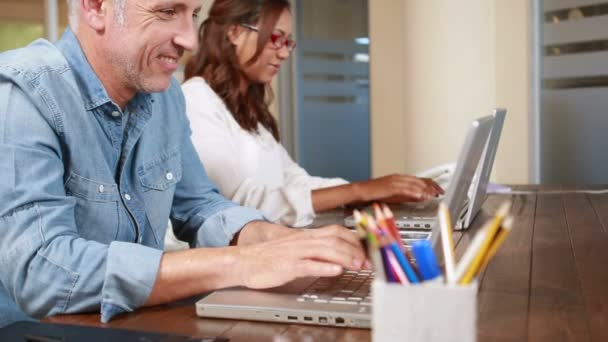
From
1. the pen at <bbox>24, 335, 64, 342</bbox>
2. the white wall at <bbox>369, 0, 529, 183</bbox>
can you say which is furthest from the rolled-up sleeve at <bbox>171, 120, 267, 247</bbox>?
the white wall at <bbox>369, 0, 529, 183</bbox>

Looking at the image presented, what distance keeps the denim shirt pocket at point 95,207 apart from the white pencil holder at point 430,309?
76 centimetres

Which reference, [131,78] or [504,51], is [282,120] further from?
[131,78]

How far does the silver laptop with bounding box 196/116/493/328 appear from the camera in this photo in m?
0.90

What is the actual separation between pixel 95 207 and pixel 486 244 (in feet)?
2.75

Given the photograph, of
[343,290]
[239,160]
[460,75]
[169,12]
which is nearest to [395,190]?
[239,160]

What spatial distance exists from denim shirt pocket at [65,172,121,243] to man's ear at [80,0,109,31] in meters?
0.27

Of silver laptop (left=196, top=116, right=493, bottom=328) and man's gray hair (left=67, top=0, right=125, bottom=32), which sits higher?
man's gray hair (left=67, top=0, right=125, bottom=32)

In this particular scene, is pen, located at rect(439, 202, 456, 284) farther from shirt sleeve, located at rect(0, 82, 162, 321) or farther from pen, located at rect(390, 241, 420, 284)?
shirt sleeve, located at rect(0, 82, 162, 321)

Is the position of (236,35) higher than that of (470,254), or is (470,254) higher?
(236,35)

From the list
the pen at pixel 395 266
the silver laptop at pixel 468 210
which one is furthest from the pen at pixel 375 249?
the silver laptop at pixel 468 210

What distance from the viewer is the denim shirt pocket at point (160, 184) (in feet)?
4.52

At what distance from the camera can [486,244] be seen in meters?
0.57

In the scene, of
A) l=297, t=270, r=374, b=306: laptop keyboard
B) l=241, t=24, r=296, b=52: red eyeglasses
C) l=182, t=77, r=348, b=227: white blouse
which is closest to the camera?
l=297, t=270, r=374, b=306: laptop keyboard

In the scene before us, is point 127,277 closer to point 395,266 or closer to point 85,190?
point 85,190
